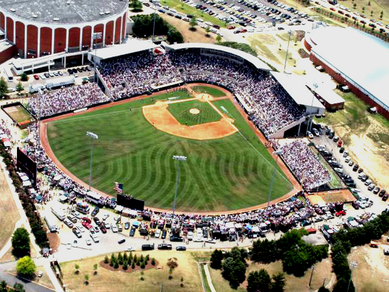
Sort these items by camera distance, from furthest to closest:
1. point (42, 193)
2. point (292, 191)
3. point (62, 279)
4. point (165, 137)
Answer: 1. point (165, 137)
2. point (292, 191)
3. point (42, 193)
4. point (62, 279)

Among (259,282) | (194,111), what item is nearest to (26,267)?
(259,282)

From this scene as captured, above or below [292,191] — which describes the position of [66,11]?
above

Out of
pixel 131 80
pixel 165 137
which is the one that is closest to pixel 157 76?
pixel 131 80

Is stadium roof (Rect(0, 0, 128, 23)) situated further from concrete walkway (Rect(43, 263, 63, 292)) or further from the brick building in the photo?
concrete walkway (Rect(43, 263, 63, 292))

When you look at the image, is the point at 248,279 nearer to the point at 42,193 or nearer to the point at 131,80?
the point at 42,193

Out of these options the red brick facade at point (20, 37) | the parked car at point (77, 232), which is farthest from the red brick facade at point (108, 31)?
the parked car at point (77, 232)

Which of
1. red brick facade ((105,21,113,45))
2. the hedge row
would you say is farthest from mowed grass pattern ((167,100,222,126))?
the hedge row

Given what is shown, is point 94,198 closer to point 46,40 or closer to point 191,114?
point 191,114
